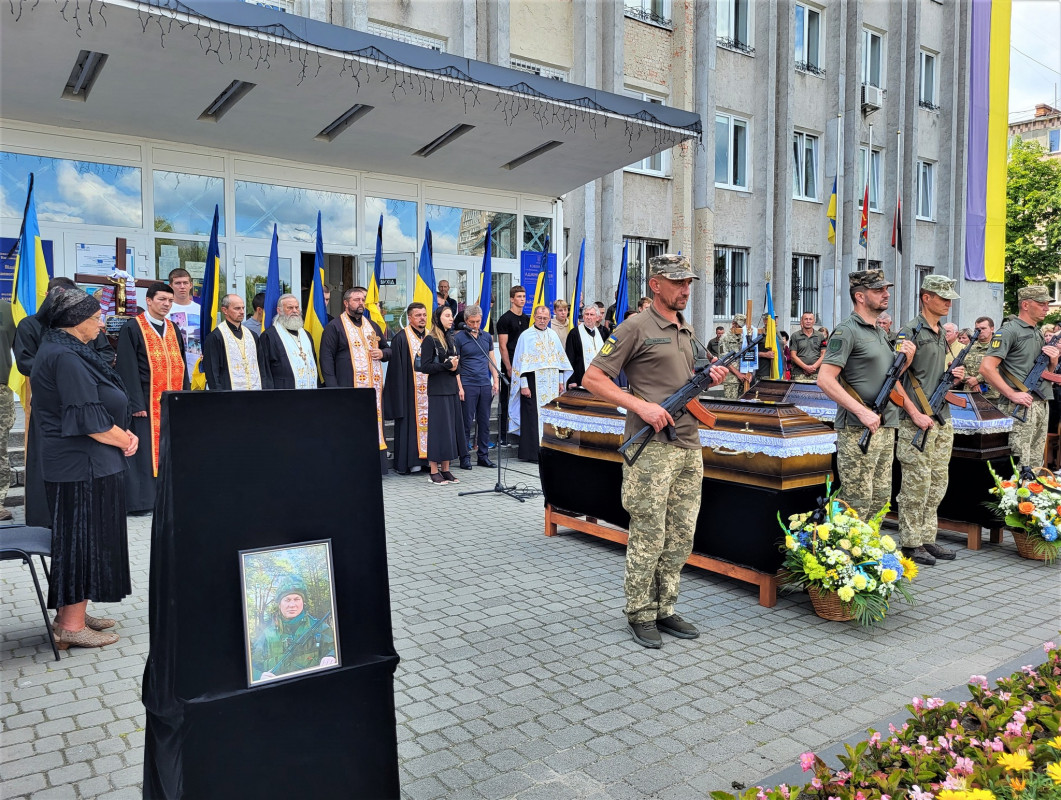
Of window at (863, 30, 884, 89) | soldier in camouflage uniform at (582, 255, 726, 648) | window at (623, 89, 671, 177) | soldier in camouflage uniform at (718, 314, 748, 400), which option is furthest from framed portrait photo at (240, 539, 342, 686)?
window at (863, 30, 884, 89)

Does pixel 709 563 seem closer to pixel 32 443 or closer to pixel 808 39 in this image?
pixel 32 443

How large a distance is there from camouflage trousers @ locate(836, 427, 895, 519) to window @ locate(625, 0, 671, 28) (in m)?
15.0

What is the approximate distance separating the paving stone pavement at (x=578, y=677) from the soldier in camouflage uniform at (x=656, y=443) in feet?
1.46

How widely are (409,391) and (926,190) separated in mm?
23197

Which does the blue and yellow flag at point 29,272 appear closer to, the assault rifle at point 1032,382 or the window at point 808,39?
the assault rifle at point 1032,382

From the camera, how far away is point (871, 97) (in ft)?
73.9

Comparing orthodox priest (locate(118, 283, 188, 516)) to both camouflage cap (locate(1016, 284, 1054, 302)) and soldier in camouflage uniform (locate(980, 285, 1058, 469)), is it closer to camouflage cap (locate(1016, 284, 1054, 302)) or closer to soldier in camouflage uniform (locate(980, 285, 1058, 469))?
soldier in camouflage uniform (locate(980, 285, 1058, 469))

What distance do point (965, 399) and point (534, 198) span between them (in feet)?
31.5

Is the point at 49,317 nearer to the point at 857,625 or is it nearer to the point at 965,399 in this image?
the point at 857,625

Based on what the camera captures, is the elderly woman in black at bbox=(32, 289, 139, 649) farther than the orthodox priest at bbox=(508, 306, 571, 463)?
No

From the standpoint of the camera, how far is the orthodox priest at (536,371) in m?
10.6

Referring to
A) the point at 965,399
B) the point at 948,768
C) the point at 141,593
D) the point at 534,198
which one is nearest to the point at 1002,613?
the point at 965,399

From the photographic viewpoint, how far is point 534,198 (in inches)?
587

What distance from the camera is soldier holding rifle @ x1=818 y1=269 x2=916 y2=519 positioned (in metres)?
5.68
